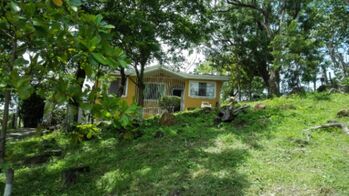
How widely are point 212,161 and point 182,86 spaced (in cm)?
1523

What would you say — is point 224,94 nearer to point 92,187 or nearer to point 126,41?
point 126,41

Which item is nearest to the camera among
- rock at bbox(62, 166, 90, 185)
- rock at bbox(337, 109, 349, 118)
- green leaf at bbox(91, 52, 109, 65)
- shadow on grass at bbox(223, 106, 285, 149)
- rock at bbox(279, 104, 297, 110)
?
green leaf at bbox(91, 52, 109, 65)

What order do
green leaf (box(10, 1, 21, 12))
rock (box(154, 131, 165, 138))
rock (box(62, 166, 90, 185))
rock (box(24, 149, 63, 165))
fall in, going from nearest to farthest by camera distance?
green leaf (box(10, 1, 21, 12)), rock (box(62, 166, 90, 185)), rock (box(24, 149, 63, 165)), rock (box(154, 131, 165, 138))

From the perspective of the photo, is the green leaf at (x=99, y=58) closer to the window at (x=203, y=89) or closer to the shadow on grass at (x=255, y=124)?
the shadow on grass at (x=255, y=124)

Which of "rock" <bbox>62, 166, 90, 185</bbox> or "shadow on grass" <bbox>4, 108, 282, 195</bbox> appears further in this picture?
"rock" <bbox>62, 166, 90, 185</bbox>

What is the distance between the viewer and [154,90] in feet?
69.4

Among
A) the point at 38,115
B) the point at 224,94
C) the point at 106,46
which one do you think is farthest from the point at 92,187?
the point at 224,94

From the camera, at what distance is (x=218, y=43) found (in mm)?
23406

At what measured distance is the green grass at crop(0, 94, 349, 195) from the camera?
5316mm

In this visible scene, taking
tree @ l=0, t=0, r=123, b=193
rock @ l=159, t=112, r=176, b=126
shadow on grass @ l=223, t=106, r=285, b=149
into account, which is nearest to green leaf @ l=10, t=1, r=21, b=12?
tree @ l=0, t=0, r=123, b=193

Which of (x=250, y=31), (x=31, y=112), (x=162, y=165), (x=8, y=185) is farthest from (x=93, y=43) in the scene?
(x=250, y=31)

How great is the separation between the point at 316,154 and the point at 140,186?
3.16 meters

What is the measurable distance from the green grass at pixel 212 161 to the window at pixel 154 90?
11.1 metres

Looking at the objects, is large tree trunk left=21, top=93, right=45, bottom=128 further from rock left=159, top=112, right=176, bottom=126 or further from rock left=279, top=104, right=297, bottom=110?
rock left=279, top=104, right=297, bottom=110
